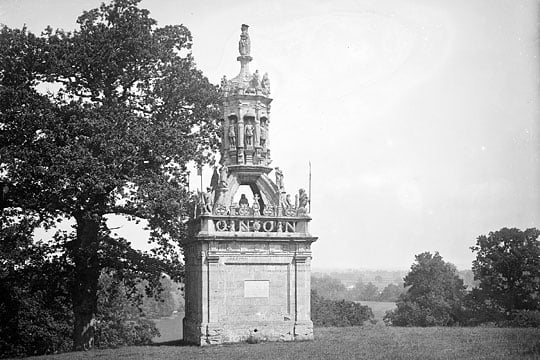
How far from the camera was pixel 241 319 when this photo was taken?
2200 centimetres

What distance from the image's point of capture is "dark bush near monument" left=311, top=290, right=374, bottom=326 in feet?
173

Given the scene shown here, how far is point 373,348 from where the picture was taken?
2031cm

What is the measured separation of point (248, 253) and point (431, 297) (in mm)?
36019

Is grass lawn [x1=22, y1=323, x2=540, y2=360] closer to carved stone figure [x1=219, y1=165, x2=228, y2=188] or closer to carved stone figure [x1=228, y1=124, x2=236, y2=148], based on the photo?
carved stone figure [x1=219, y1=165, x2=228, y2=188]

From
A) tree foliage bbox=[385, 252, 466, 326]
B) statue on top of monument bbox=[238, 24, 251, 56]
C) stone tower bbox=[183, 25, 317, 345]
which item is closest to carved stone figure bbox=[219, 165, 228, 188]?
stone tower bbox=[183, 25, 317, 345]

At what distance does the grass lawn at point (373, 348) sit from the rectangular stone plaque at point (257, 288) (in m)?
1.74

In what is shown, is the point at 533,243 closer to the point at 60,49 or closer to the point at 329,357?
the point at 329,357

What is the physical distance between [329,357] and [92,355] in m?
7.67

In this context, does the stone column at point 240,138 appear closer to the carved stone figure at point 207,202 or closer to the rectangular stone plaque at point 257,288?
the carved stone figure at point 207,202

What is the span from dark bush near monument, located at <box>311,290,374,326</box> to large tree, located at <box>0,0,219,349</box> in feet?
95.2

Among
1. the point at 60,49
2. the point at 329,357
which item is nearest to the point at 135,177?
the point at 60,49

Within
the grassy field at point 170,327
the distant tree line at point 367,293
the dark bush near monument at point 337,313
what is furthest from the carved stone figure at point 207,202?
the distant tree line at point 367,293

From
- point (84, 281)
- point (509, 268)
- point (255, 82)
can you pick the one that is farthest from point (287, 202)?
point (509, 268)

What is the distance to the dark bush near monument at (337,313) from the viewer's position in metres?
52.8
